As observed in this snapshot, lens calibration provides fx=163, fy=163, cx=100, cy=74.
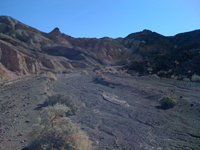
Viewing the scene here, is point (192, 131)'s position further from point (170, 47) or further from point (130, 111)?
point (170, 47)

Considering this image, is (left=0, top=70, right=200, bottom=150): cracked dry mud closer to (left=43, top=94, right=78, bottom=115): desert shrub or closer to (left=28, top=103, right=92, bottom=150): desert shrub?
(left=43, top=94, right=78, bottom=115): desert shrub

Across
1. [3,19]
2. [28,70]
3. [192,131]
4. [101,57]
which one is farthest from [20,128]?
[3,19]

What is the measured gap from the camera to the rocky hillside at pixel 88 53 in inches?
870

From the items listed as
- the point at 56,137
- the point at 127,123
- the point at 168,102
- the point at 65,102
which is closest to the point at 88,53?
the point at 65,102

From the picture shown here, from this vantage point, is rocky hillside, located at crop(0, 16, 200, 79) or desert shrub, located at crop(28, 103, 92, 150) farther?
rocky hillside, located at crop(0, 16, 200, 79)

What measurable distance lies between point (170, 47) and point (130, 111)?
47801 mm

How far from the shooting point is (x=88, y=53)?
56906 mm

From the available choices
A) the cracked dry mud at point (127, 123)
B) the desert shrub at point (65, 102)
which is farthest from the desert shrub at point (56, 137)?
the desert shrub at point (65, 102)

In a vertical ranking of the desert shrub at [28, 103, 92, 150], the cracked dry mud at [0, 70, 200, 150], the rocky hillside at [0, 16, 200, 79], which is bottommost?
the cracked dry mud at [0, 70, 200, 150]

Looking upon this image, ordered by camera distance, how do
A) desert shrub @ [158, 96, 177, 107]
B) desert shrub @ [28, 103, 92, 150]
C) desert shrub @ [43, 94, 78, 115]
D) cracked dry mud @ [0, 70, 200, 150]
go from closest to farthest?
desert shrub @ [28, 103, 92, 150]
cracked dry mud @ [0, 70, 200, 150]
desert shrub @ [43, 94, 78, 115]
desert shrub @ [158, 96, 177, 107]

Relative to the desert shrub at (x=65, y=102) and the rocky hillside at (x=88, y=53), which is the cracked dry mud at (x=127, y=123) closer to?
the desert shrub at (x=65, y=102)

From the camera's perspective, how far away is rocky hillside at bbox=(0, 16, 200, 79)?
22.1 metres

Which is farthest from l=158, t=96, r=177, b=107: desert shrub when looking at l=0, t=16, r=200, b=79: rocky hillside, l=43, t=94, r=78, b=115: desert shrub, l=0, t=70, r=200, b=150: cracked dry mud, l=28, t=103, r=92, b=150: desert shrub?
l=0, t=16, r=200, b=79: rocky hillside

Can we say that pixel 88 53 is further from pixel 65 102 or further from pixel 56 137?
pixel 56 137
